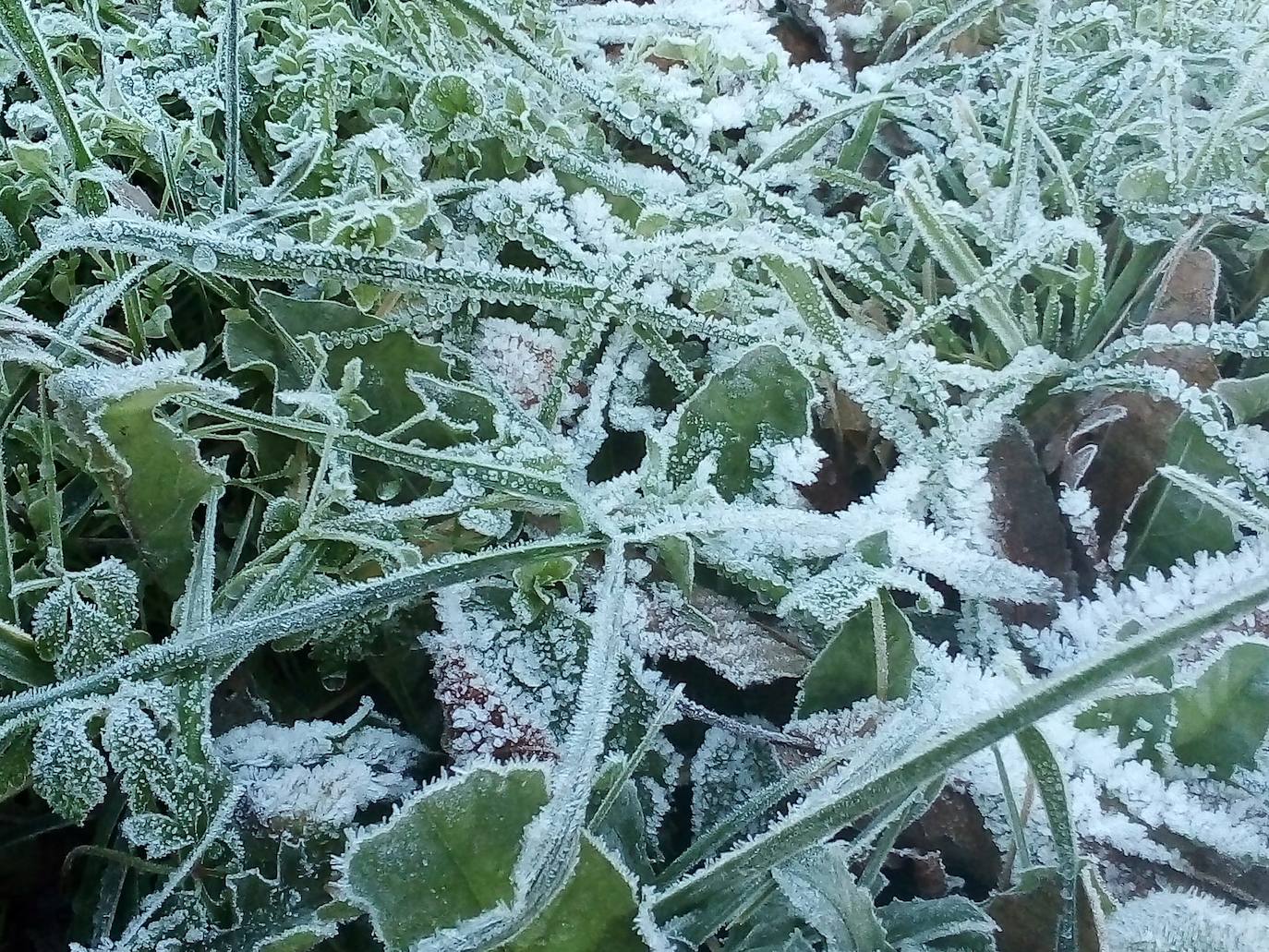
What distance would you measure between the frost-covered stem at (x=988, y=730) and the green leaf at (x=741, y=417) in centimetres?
20

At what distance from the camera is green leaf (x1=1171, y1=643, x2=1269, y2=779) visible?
0.45 metres

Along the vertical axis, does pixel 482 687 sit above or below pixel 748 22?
below

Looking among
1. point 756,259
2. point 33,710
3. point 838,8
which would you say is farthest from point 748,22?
point 33,710

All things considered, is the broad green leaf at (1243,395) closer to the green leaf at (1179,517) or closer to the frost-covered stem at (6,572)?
the green leaf at (1179,517)

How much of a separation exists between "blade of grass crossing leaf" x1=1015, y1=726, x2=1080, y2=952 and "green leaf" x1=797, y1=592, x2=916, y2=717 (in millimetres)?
85

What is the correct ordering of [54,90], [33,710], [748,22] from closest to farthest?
[33,710] → [54,90] → [748,22]

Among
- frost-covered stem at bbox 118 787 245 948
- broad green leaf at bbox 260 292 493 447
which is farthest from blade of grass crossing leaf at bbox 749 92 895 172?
frost-covered stem at bbox 118 787 245 948

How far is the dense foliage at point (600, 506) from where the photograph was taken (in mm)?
405

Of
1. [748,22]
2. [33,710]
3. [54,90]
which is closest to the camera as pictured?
[33,710]

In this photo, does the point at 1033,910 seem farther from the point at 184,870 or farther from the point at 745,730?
the point at 184,870

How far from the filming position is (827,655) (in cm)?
47

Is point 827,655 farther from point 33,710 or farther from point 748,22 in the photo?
point 748,22

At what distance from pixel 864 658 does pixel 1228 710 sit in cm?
17

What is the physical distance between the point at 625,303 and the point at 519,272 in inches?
2.4
